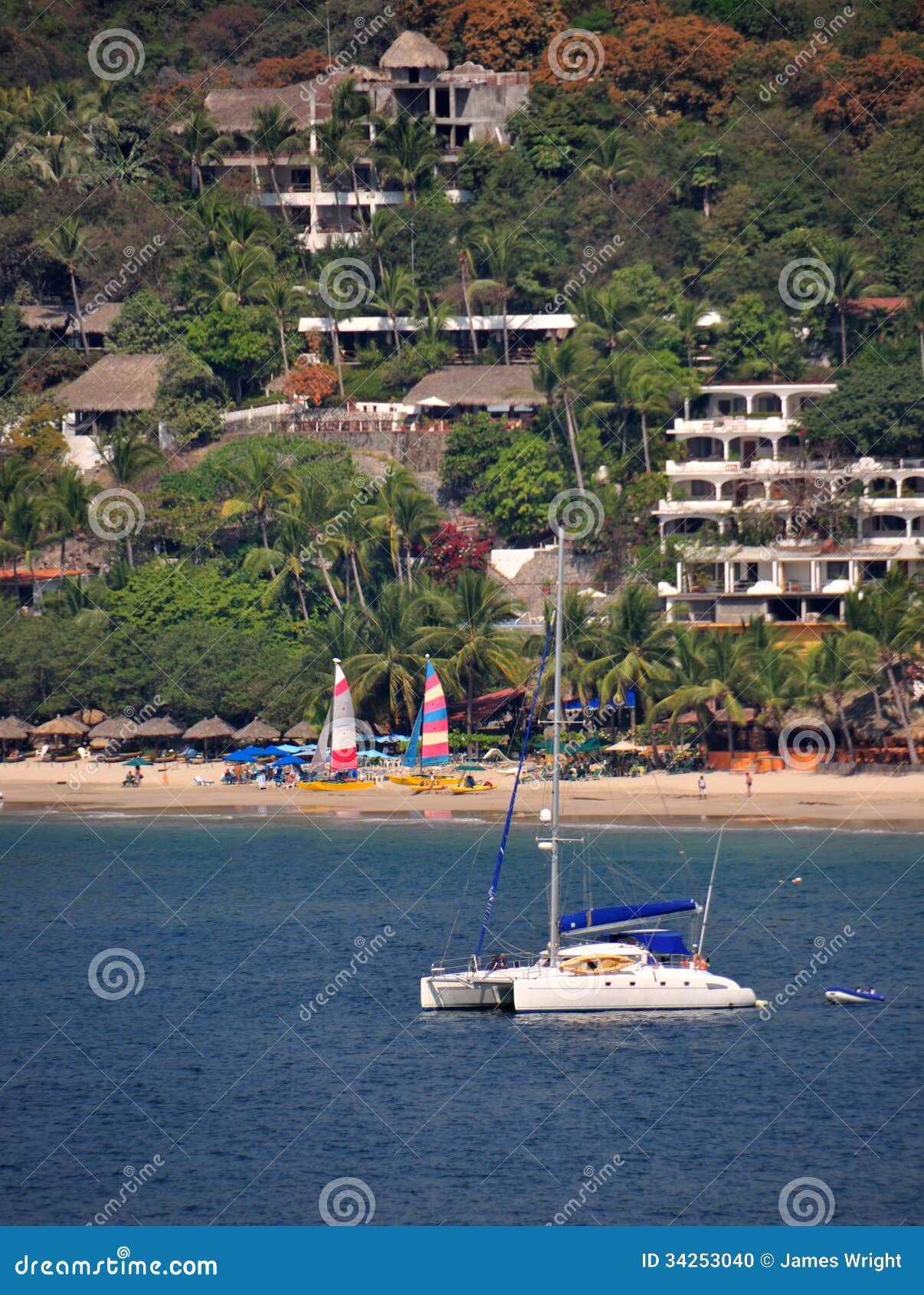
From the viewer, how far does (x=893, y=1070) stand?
46.0 m

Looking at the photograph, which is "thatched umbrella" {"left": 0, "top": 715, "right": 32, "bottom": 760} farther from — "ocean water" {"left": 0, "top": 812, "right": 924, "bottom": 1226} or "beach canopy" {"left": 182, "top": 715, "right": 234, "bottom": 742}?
"ocean water" {"left": 0, "top": 812, "right": 924, "bottom": 1226}

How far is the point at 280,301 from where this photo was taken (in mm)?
104625

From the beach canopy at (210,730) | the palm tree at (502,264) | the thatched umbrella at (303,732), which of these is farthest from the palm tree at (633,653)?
the palm tree at (502,264)

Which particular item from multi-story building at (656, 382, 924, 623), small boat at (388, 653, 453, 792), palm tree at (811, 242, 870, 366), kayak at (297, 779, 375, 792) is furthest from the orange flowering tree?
kayak at (297, 779, 375, 792)

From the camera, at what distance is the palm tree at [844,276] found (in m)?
98.8

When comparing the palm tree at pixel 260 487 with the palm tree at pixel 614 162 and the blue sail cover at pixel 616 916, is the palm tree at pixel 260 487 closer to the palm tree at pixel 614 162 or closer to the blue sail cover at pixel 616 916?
the palm tree at pixel 614 162

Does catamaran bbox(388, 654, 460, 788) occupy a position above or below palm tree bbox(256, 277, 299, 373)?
below

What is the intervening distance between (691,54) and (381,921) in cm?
6976

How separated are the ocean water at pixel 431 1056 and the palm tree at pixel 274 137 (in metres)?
54.3

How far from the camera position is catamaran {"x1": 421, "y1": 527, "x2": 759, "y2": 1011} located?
162ft

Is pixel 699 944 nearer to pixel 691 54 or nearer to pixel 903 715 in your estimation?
pixel 903 715

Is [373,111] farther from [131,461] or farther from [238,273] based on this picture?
[131,461]

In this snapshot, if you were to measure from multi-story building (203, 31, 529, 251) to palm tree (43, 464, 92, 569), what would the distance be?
2495cm

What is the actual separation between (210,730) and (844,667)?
23.7m
